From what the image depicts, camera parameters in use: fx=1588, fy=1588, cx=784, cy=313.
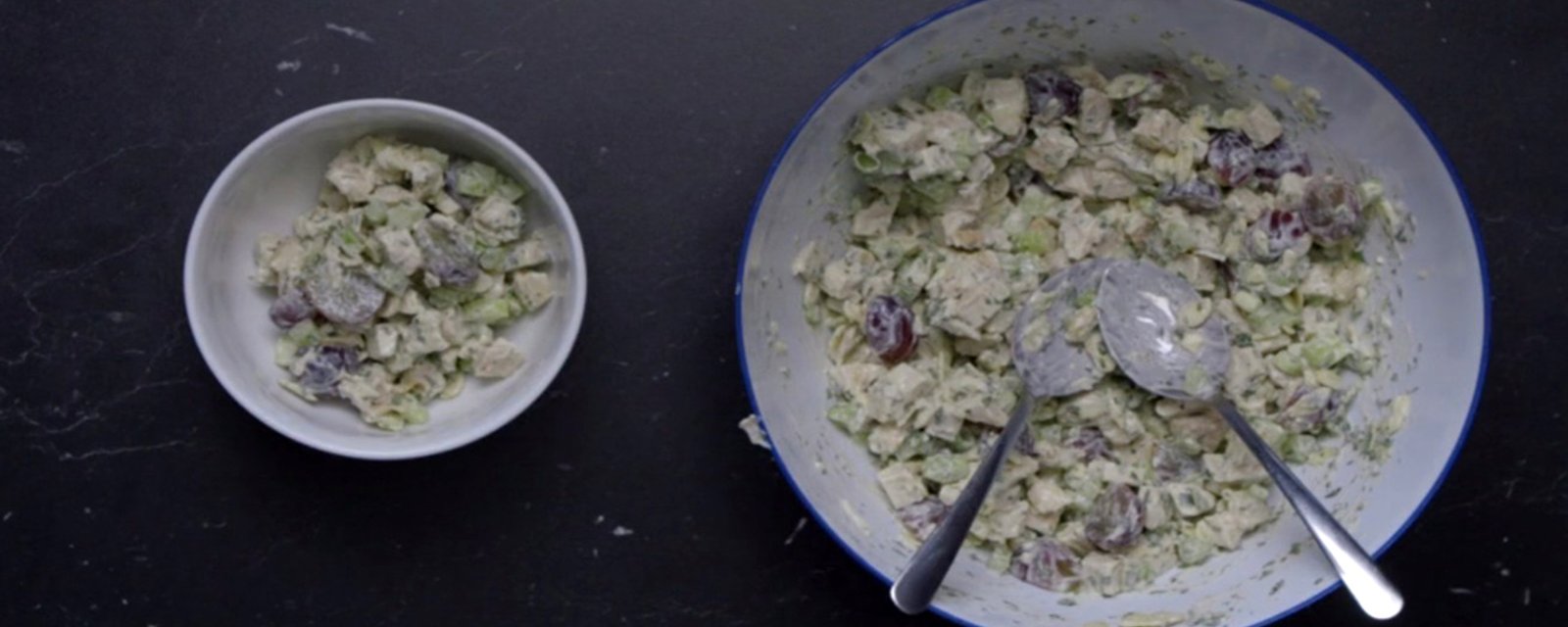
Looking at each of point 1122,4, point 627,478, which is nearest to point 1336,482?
point 1122,4

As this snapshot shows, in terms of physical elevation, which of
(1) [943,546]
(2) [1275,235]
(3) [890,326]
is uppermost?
(2) [1275,235]

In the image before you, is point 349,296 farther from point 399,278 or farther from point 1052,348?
point 1052,348

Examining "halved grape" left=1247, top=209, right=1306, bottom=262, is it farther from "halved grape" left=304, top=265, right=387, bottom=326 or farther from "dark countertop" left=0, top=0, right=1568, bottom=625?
"halved grape" left=304, top=265, right=387, bottom=326

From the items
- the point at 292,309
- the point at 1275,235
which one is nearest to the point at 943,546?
the point at 1275,235

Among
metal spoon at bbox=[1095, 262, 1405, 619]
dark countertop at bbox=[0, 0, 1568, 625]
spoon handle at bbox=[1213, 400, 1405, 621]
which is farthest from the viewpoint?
dark countertop at bbox=[0, 0, 1568, 625]

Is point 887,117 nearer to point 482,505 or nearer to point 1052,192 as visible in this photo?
point 1052,192

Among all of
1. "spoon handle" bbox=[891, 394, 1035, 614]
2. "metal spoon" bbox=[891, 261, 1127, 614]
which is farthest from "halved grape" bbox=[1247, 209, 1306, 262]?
"spoon handle" bbox=[891, 394, 1035, 614]
